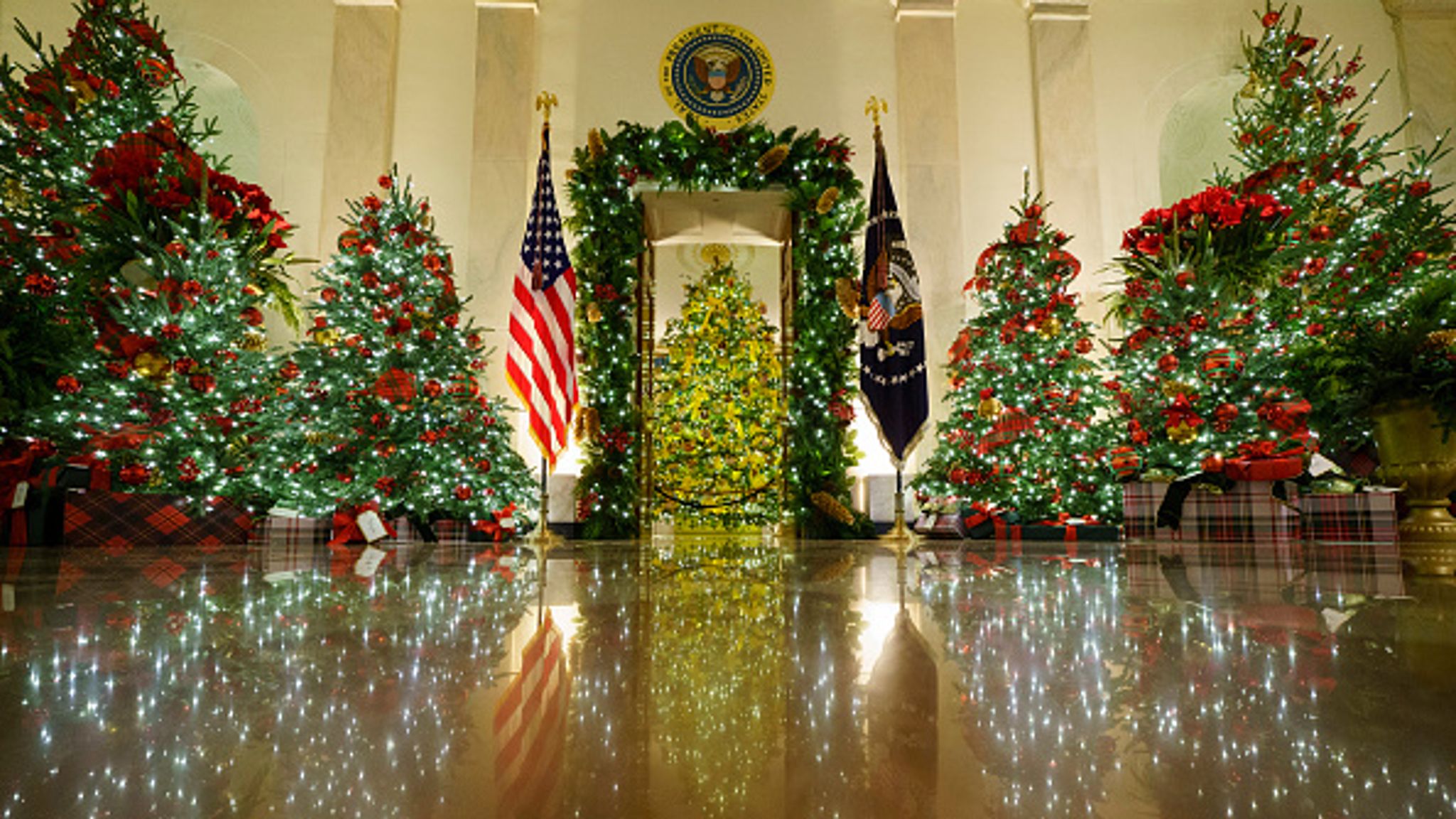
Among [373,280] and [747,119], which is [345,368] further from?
[747,119]

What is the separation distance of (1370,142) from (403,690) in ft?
32.5

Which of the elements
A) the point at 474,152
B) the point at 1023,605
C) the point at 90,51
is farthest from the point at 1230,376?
the point at 90,51

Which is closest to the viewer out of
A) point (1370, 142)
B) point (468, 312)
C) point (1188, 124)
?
point (1370, 142)

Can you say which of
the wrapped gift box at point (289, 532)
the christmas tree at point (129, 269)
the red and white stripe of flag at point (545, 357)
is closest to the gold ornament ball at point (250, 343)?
the christmas tree at point (129, 269)

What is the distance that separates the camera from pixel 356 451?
5.80 metres

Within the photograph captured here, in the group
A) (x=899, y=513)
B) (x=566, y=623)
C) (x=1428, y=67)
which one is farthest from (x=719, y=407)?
(x=566, y=623)

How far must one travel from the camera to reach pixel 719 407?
11.8m

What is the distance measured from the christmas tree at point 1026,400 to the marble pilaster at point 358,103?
21.6ft

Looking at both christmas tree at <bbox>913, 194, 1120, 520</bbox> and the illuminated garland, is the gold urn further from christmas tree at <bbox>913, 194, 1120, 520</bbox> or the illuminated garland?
the illuminated garland

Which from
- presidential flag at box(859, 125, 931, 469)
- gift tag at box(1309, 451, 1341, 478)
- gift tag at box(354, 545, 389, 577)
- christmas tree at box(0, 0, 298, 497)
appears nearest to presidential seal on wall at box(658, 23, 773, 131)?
presidential flag at box(859, 125, 931, 469)

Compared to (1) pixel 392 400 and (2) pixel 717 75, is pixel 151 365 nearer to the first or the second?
(1) pixel 392 400

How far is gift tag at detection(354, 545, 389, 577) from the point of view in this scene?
6.99ft

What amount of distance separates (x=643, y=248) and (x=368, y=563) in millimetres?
5774

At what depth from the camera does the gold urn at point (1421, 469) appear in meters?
2.89
